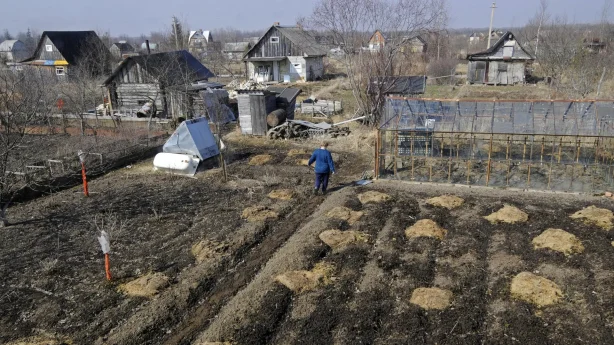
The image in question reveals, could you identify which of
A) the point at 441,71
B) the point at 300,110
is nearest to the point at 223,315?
the point at 300,110

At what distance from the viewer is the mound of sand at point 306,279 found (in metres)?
8.07

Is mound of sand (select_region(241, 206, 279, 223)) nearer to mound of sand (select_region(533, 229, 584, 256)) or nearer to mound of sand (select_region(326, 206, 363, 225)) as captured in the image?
mound of sand (select_region(326, 206, 363, 225))

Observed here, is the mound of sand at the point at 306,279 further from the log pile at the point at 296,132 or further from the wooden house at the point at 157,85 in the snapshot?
the wooden house at the point at 157,85

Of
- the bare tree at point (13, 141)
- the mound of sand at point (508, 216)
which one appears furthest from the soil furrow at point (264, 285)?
the bare tree at point (13, 141)

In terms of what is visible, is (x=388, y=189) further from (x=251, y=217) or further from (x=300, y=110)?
(x=300, y=110)

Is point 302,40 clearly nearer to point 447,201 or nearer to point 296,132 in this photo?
point 296,132

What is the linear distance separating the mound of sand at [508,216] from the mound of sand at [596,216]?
1.14m

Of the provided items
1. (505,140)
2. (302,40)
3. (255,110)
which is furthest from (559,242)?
(302,40)

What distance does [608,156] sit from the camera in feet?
43.4

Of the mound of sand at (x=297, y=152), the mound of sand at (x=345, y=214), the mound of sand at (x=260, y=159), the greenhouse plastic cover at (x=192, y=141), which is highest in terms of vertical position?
the greenhouse plastic cover at (x=192, y=141)

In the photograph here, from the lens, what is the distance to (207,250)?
9578 millimetres

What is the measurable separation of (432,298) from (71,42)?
151 feet

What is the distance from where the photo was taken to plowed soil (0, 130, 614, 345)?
691 centimetres

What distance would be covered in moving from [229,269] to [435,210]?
5397mm
